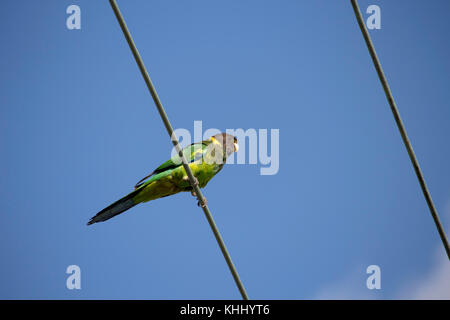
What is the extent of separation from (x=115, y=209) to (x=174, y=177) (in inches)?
33.1

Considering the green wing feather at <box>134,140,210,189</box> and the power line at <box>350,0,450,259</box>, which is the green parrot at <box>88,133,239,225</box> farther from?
the power line at <box>350,0,450,259</box>

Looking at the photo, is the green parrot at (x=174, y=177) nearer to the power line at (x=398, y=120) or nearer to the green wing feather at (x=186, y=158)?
the green wing feather at (x=186, y=158)

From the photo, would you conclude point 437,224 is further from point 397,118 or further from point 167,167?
point 167,167

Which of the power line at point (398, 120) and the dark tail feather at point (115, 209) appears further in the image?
the dark tail feather at point (115, 209)

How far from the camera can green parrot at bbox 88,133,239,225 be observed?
5684mm

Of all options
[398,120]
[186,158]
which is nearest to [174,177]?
[186,158]

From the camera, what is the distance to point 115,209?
568cm

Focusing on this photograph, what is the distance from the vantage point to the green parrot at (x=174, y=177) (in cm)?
568

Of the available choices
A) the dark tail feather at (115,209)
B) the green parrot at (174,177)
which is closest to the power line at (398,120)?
the green parrot at (174,177)

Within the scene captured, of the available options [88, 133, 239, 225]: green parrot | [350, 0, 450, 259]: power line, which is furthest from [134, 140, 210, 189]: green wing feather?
[350, 0, 450, 259]: power line
